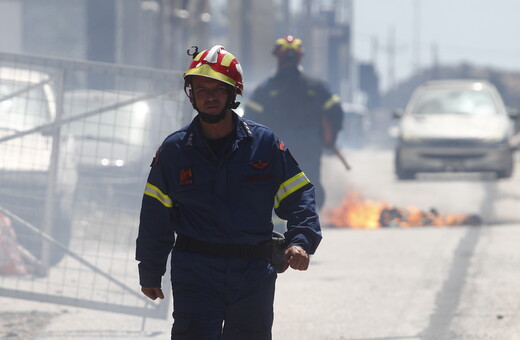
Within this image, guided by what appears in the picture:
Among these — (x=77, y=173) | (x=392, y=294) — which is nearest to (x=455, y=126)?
(x=392, y=294)

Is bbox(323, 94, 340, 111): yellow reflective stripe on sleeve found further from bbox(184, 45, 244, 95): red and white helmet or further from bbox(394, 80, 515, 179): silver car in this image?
bbox(394, 80, 515, 179): silver car

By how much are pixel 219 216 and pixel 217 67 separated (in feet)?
1.80

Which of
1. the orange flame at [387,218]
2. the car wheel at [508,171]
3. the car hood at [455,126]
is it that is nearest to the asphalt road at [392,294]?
the orange flame at [387,218]

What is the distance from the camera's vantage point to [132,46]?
30578 mm

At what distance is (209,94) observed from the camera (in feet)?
15.5

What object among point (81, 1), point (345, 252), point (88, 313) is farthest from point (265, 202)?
point (81, 1)

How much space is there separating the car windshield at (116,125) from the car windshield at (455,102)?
1397 centimetres

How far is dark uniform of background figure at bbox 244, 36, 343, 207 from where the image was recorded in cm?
1173

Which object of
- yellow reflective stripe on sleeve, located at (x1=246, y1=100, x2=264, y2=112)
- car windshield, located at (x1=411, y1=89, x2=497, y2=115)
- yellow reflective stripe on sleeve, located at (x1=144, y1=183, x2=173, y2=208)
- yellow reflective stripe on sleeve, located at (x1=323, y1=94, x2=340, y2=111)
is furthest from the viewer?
car windshield, located at (x1=411, y1=89, x2=497, y2=115)

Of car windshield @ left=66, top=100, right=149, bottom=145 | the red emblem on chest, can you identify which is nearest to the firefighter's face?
the red emblem on chest

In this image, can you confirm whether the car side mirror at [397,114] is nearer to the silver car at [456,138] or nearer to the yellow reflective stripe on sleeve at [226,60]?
the silver car at [456,138]

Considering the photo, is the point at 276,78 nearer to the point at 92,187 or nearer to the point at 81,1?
the point at 92,187

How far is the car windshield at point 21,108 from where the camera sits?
826cm

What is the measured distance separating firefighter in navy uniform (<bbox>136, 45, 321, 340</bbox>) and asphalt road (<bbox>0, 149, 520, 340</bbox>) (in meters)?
2.71
